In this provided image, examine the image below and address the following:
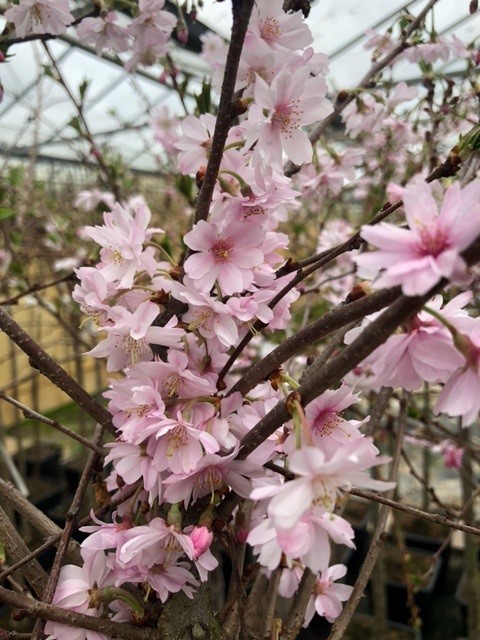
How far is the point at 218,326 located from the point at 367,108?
2.92 ft

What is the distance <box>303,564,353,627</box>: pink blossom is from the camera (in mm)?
823

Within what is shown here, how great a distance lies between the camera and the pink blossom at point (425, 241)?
0.38m

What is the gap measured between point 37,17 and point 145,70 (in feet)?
15.8

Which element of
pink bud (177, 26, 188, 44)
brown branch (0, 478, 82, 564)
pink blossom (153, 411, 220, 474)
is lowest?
brown branch (0, 478, 82, 564)

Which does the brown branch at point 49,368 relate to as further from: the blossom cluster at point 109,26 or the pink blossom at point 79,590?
the blossom cluster at point 109,26

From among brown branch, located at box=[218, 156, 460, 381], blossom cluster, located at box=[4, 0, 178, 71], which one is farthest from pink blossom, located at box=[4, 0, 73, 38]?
brown branch, located at box=[218, 156, 460, 381]

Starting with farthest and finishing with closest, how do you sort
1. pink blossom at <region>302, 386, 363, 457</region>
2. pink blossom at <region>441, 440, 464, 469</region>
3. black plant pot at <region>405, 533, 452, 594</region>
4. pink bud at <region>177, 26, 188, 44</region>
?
black plant pot at <region>405, 533, 452, 594</region> → pink blossom at <region>441, 440, 464, 469</region> → pink bud at <region>177, 26, 188, 44</region> → pink blossom at <region>302, 386, 363, 457</region>

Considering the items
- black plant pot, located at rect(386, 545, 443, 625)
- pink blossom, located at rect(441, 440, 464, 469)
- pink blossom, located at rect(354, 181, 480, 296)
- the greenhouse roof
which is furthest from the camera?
the greenhouse roof

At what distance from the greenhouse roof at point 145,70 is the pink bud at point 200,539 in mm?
2150

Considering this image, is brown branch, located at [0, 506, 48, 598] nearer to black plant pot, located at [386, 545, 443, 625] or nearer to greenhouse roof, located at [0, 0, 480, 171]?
greenhouse roof, located at [0, 0, 480, 171]

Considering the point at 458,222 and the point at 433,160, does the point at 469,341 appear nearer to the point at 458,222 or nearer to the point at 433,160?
the point at 458,222

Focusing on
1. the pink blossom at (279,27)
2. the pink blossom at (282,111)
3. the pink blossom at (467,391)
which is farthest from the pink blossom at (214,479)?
the pink blossom at (279,27)

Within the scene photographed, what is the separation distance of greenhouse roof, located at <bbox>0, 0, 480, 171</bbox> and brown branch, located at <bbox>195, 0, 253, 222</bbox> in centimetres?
193

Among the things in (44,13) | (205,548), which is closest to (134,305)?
(205,548)
